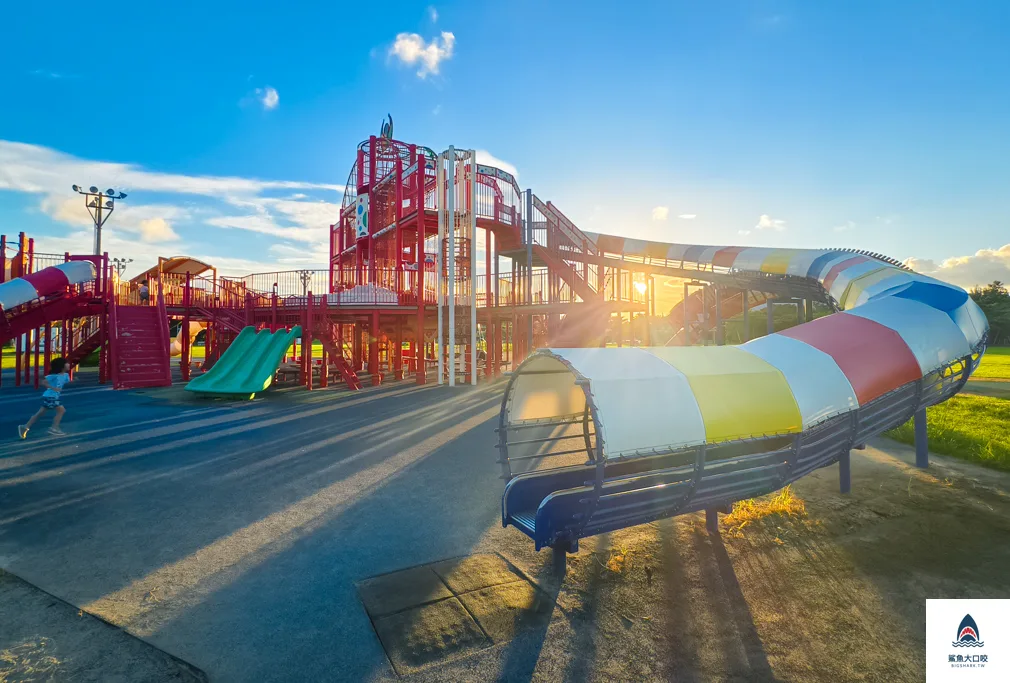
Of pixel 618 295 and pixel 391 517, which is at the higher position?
pixel 618 295

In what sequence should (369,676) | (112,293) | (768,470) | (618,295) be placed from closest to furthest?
(369,676)
(768,470)
(112,293)
(618,295)

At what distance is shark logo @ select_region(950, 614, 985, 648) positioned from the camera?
12.5 ft

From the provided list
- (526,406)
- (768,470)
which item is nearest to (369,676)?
(526,406)

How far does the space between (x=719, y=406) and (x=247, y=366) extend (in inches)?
720

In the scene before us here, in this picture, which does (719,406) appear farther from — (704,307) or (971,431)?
(704,307)

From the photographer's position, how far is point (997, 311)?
55.1 meters

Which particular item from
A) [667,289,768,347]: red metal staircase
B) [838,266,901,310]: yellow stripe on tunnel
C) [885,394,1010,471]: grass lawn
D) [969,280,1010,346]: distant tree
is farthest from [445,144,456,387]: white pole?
[969,280,1010,346]: distant tree

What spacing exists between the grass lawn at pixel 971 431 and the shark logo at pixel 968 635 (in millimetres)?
6596

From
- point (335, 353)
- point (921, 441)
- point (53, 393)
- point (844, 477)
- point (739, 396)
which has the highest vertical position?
point (739, 396)

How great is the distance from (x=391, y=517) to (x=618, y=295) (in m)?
18.7

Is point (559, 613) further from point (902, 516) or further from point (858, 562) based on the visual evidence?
point (902, 516)

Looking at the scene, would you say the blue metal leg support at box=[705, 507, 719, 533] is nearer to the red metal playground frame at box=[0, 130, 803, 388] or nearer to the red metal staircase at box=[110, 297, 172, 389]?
the red metal playground frame at box=[0, 130, 803, 388]

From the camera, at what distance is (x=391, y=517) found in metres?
6.53

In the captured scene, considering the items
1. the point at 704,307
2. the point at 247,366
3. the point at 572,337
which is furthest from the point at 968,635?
the point at 704,307
